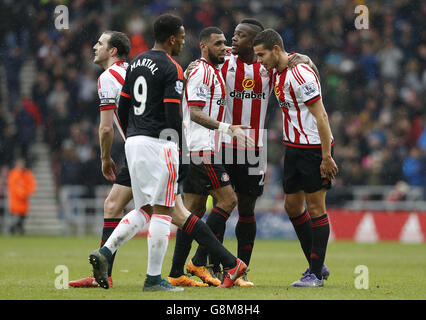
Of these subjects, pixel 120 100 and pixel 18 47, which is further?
pixel 18 47

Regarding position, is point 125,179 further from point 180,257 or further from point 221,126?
point 221,126

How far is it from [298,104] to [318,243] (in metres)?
1.41

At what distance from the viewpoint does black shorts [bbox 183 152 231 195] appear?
7.97 m

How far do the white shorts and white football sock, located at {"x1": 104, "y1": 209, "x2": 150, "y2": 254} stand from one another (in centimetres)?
24

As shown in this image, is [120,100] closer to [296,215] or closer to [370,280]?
[296,215]

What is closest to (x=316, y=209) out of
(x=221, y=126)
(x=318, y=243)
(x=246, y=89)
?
(x=318, y=243)

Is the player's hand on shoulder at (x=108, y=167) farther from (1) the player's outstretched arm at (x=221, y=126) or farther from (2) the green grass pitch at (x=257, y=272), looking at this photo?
(2) the green grass pitch at (x=257, y=272)

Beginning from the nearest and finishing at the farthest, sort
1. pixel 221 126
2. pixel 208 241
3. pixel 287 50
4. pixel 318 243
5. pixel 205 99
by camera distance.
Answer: pixel 208 241 < pixel 221 126 < pixel 205 99 < pixel 318 243 < pixel 287 50

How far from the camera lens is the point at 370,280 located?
876 centimetres

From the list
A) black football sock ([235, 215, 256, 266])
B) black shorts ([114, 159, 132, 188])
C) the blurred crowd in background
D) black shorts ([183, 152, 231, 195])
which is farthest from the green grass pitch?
the blurred crowd in background

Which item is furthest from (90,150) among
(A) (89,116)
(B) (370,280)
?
(B) (370,280)

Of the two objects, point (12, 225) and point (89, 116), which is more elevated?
point (89, 116)

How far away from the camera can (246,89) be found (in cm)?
841
